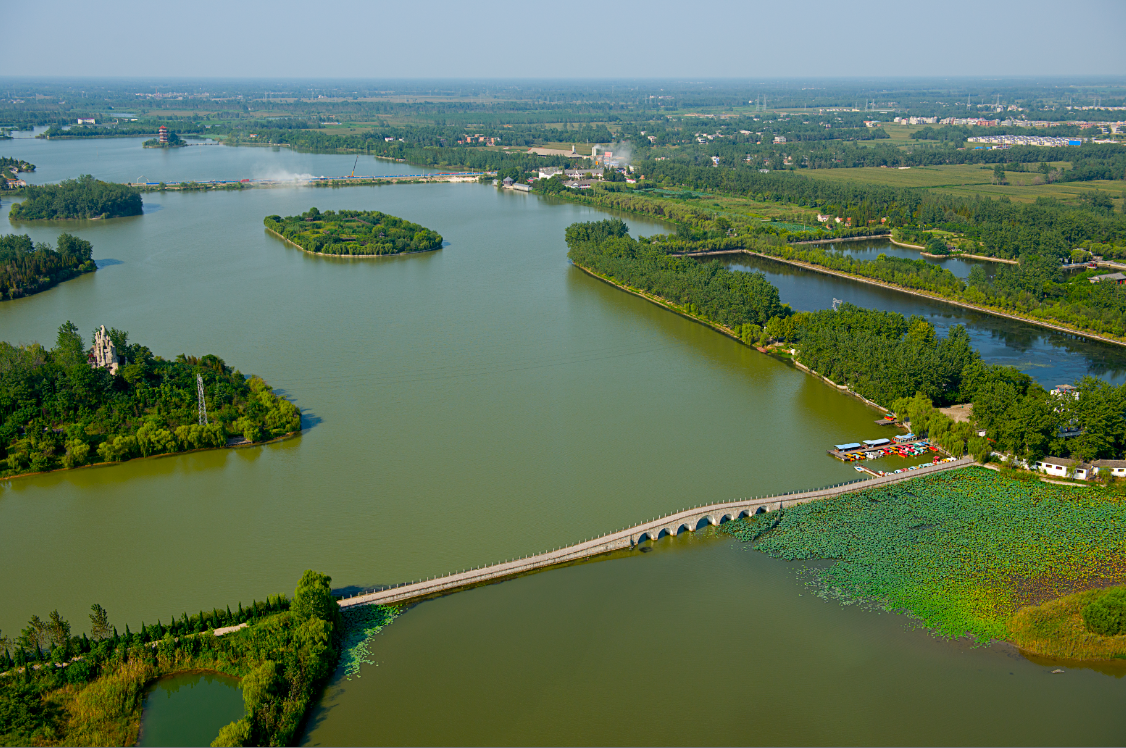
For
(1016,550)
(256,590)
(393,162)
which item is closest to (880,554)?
(1016,550)

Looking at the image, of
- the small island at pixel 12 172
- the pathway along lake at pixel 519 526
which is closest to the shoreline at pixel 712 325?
the pathway along lake at pixel 519 526

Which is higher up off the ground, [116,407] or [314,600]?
[116,407]

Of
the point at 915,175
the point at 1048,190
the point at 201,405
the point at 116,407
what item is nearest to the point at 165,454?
the point at 201,405

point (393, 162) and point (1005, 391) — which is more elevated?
point (393, 162)

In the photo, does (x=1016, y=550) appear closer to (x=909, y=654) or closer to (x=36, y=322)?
(x=909, y=654)

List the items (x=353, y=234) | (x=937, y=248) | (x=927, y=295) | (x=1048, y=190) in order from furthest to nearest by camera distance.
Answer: (x=1048, y=190), (x=353, y=234), (x=937, y=248), (x=927, y=295)

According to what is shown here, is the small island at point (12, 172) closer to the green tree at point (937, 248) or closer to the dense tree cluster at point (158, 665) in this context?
the dense tree cluster at point (158, 665)

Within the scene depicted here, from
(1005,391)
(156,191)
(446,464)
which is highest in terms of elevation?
(156,191)

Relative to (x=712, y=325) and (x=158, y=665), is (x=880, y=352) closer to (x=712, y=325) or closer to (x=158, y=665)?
(x=712, y=325)
